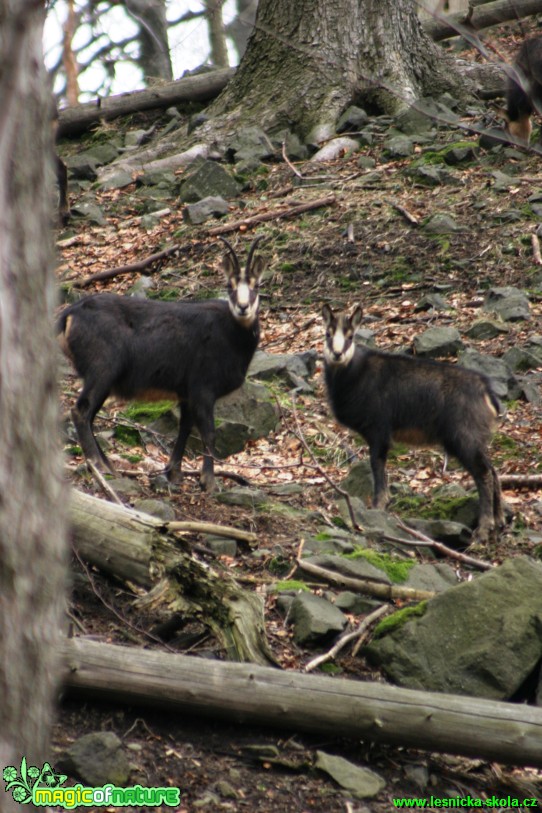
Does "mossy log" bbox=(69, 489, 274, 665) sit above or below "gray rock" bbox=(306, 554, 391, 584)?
above

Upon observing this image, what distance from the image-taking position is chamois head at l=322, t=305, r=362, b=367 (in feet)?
28.9

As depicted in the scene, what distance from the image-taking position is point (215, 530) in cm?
625

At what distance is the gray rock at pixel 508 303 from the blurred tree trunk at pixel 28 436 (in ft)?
29.7

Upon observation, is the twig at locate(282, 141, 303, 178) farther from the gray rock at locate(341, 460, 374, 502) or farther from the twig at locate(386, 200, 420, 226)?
the gray rock at locate(341, 460, 374, 502)

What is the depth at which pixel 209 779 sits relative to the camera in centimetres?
410

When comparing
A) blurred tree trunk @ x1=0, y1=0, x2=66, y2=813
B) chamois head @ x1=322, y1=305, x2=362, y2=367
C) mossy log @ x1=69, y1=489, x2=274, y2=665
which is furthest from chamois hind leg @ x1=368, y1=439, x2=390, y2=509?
blurred tree trunk @ x1=0, y1=0, x2=66, y2=813

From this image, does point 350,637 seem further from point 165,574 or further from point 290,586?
point 165,574

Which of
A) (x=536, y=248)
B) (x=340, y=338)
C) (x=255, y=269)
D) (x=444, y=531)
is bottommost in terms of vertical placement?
(x=444, y=531)

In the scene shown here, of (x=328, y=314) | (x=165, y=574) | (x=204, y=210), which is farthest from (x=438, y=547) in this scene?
(x=204, y=210)

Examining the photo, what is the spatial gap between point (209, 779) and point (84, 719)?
2.03 ft

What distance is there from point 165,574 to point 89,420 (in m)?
3.33

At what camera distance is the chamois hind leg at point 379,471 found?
26.8 ft

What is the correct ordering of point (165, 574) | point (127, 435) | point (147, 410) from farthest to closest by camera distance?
point (147, 410) → point (127, 435) → point (165, 574)

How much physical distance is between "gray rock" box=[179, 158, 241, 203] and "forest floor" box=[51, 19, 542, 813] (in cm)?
28
